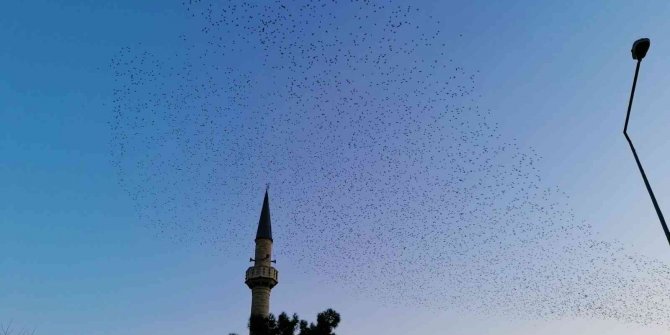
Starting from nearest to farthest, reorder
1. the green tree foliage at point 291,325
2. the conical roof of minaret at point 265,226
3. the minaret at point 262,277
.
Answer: the green tree foliage at point 291,325, the minaret at point 262,277, the conical roof of minaret at point 265,226

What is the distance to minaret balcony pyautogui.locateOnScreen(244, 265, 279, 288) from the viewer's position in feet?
134

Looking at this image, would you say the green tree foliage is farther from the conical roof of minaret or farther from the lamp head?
the lamp head

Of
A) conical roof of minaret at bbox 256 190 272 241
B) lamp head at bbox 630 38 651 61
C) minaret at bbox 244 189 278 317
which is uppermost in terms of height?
conical roof of minaret at bbox 256 190 272 241

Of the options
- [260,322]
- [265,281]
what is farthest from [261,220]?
[260,322]

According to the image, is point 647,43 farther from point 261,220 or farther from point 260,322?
point 261,220

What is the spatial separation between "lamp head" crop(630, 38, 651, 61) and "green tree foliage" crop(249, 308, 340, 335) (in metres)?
26.4

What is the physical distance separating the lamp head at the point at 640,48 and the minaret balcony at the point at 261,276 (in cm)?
3234

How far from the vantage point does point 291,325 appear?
1356 inches

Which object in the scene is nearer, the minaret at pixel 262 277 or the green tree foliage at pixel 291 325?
the green tree foliage at pixel 291 325

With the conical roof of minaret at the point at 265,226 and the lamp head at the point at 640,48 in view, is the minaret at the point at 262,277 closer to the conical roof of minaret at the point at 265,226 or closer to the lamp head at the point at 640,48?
the conical roof of minaret at the point at 265,226

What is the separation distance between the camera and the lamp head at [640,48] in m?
12.2

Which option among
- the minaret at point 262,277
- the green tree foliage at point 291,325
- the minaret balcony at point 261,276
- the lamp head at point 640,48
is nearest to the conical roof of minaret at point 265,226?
the minaret at point 262,277

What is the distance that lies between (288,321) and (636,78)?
26330mm

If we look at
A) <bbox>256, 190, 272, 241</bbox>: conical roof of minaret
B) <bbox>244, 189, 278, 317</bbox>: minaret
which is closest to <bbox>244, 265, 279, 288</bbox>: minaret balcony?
<bbox>244, 189, 278, 317</bbox>: minaret
